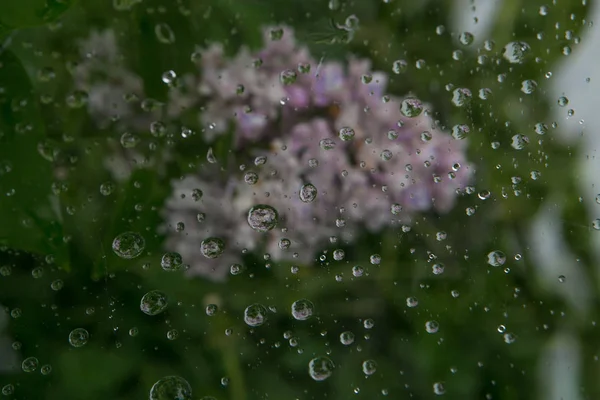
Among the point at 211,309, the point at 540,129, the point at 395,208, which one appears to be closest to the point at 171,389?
the point at 211,309

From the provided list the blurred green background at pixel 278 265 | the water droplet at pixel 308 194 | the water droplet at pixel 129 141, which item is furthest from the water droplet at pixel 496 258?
the water droplet at pixel 129 141

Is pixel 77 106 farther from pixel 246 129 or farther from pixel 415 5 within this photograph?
pixel 415 5

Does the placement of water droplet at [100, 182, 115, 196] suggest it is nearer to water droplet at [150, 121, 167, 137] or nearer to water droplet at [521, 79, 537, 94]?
water droplet at [150, 121, 167, 137]

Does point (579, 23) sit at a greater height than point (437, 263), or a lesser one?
greater

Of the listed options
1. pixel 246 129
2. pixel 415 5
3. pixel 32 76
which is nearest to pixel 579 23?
pixel 415 5

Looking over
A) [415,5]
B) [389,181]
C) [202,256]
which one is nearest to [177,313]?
[202,256]
